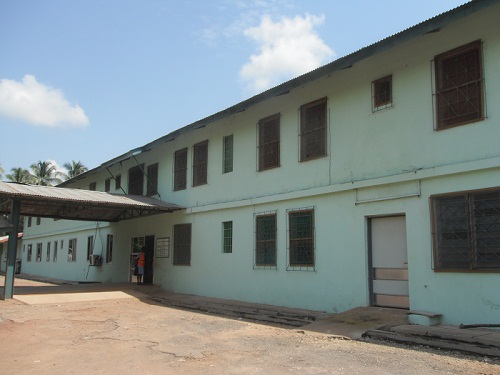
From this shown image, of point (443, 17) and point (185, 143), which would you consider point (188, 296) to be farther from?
point (443, 17)

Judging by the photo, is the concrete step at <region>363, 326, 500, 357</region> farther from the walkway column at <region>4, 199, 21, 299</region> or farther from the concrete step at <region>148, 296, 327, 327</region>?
the walkway column at <region>4, 199, 21, 299</region>

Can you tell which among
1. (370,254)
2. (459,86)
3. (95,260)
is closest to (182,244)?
(95,260)

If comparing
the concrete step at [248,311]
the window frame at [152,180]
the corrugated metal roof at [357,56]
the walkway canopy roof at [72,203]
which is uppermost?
the corrugated metal roof at [357,56]

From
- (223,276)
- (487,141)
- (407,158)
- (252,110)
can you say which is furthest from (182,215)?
(487,141)

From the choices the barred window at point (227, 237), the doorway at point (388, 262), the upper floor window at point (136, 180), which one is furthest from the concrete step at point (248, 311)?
the upper floor window at point (136, 180)

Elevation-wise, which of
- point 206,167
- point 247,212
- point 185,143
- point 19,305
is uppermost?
point 185,143

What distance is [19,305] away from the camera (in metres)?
14.4

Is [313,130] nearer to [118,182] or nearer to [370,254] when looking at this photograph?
[370,254]

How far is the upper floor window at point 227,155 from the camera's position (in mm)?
15820

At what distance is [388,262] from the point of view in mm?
10688

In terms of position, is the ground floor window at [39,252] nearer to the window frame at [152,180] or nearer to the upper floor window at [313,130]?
the window frame at [152,180]

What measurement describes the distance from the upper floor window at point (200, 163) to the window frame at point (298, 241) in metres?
4.84

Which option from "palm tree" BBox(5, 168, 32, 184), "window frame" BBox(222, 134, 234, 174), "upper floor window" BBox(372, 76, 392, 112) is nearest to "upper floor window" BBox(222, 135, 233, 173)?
"window frame" BBox(222, 134, 234, 174)

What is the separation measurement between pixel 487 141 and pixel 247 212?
7553mm
